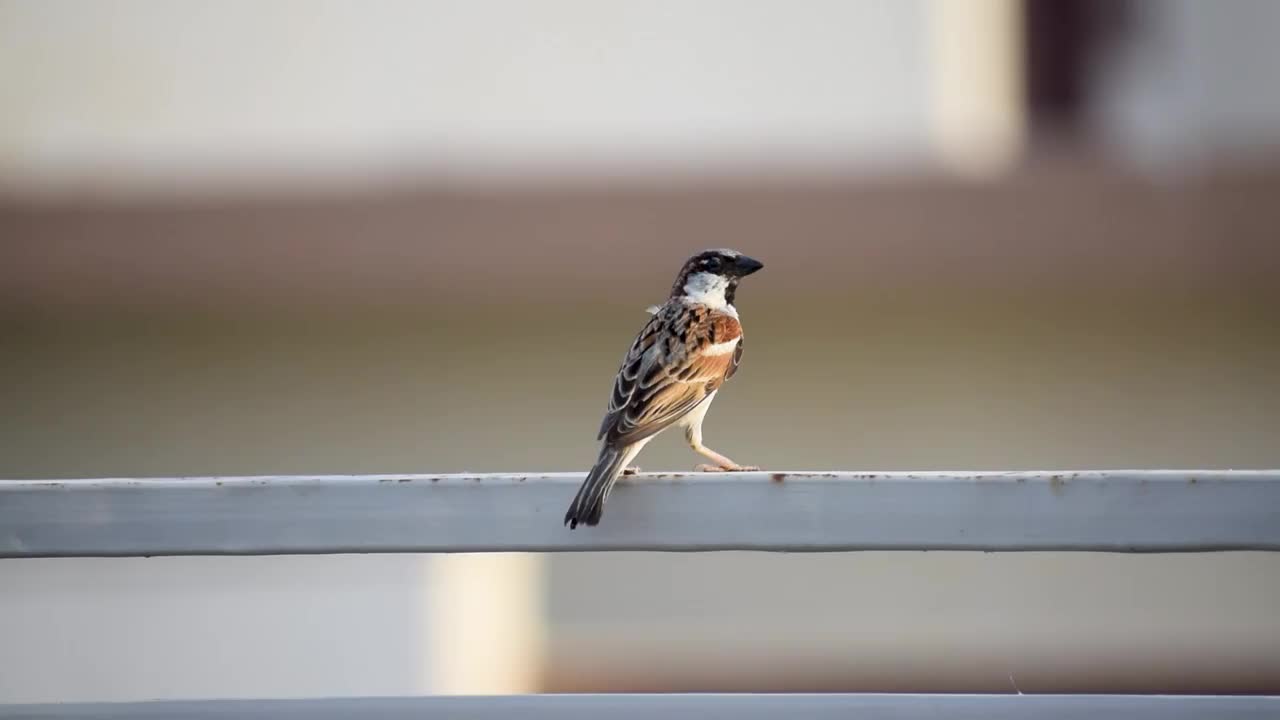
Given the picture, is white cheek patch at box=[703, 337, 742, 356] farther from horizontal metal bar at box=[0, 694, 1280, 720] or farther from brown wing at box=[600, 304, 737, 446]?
horizontal metal bar at box=[0, 694, 1280, 720]

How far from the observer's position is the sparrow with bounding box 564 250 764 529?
3.31 metres

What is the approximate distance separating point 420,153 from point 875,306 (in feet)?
6.35

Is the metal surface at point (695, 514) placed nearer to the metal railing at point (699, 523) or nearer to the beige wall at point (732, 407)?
the metal railing at point (699, 523)

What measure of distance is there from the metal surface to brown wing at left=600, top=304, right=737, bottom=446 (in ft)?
3.25

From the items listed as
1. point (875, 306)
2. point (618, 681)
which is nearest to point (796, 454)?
point (875, 306)

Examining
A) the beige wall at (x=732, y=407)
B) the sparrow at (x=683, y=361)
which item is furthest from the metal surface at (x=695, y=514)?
the beige wall at (x=732, y=407)

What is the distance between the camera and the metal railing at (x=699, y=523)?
2027mm

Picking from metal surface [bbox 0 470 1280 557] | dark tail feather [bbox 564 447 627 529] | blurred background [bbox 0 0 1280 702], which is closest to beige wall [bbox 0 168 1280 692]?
blurred background [bbox 0 0 1280 702]

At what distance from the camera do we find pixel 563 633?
6.13 m

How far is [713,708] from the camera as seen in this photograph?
206 centimetres

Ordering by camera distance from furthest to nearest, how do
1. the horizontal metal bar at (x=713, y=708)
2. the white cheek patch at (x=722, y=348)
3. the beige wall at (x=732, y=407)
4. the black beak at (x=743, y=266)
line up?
the beige wall at (x=732, y=407) < the black beak at (x=743, y=266) < the white cheek patch at (x=722, y=348) < the horizontal metal bar at (x=713, y=708)

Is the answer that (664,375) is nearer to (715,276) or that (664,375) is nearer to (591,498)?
(715,276)

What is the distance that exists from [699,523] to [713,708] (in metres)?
0.28

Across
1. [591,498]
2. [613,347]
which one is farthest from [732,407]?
[591,498]
